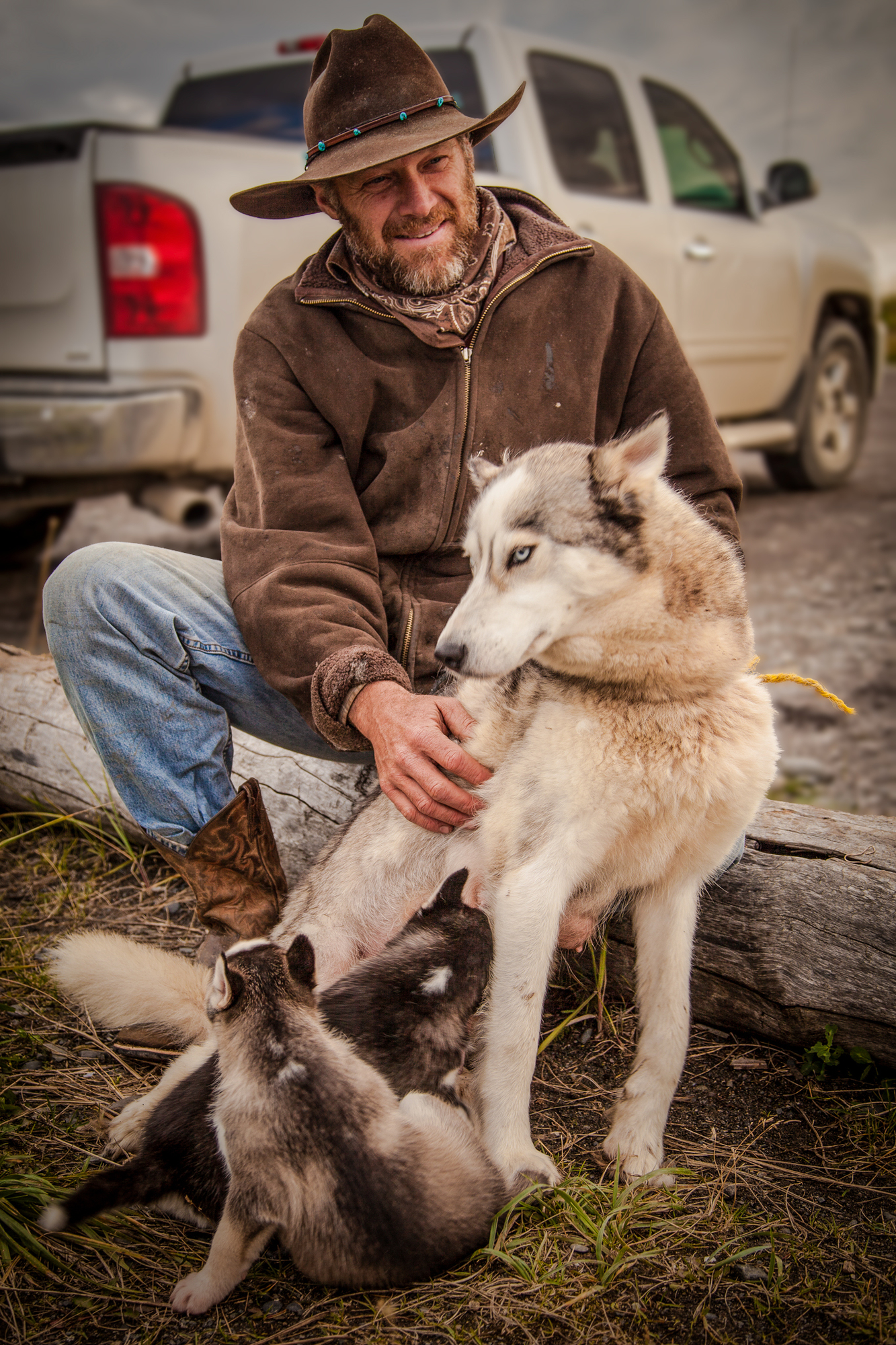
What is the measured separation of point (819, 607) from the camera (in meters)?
6.64

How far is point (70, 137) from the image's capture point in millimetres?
4574

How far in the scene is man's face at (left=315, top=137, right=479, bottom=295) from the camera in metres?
2.75

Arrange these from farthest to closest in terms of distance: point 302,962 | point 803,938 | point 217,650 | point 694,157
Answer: point 694,157
point 217,650
point 803,938
point 302,962

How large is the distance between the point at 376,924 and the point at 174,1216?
811 mm

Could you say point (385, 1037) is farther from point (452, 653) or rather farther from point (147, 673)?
point (147, 673)

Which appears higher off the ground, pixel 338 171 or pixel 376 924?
pixel 338 171

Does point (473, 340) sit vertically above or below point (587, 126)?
below

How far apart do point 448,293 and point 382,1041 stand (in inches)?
83.1

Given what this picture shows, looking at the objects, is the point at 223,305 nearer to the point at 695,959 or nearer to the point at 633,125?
the point at 633,125

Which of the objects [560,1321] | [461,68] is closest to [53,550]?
[461,68]

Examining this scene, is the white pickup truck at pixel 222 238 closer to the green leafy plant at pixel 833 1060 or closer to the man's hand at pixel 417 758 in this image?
the man's hand at pixel 417 758

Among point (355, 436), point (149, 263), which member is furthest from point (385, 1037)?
point (149, 263)

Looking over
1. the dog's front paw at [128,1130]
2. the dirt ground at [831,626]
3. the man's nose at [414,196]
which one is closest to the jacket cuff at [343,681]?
the dog's front paw at [128,1130]

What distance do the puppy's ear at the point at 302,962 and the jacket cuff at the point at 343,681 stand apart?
23.7 inches
